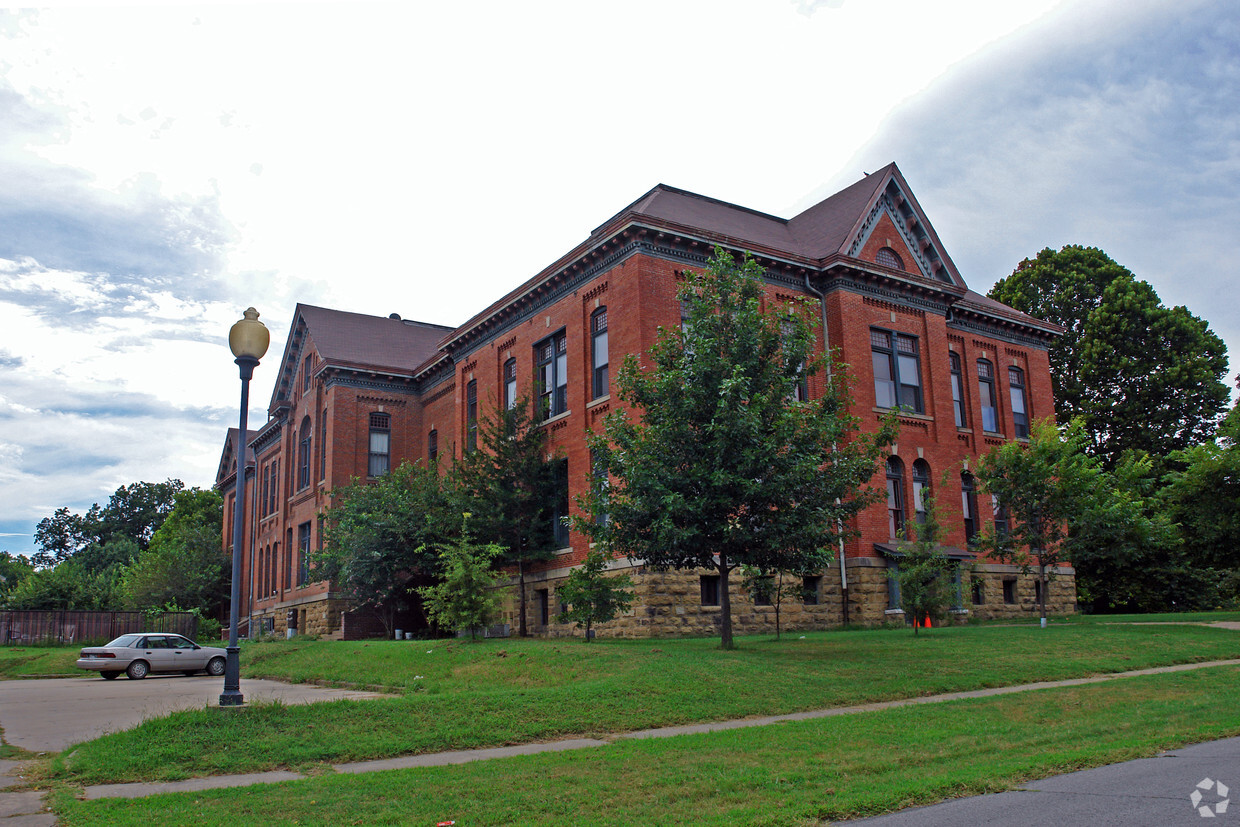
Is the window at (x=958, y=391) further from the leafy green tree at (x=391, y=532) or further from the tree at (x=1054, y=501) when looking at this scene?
the leafy green tree at (x=391, y=532)

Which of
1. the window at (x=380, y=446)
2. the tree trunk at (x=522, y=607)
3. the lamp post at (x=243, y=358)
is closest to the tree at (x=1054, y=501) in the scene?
the tree trunk at (x=522, y=607)

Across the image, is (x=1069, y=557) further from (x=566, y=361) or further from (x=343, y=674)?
(x=343, y=674)

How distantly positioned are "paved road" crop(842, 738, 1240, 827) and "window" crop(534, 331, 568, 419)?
23007 millimetres

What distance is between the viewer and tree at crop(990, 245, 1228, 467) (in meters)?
46.0

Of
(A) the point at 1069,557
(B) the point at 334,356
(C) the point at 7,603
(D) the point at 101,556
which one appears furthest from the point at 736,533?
→ (D) the point at 101,556

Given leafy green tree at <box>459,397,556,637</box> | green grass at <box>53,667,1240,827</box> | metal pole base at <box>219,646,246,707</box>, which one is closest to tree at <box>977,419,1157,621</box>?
leafy green tree at <box>459,397,556,637</box>

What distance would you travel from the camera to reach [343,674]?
73.1 ft

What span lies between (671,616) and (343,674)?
335 inches

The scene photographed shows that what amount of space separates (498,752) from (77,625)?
46411 mm

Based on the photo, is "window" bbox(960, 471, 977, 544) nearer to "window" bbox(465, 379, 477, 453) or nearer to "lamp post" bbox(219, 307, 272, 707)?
"window" bbox(465, 379, 477, 453)

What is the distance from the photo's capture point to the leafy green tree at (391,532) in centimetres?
2994

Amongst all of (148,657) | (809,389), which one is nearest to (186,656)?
(148,657)

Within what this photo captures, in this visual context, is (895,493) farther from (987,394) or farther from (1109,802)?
(1109,802)

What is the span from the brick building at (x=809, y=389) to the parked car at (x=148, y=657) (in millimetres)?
6708
